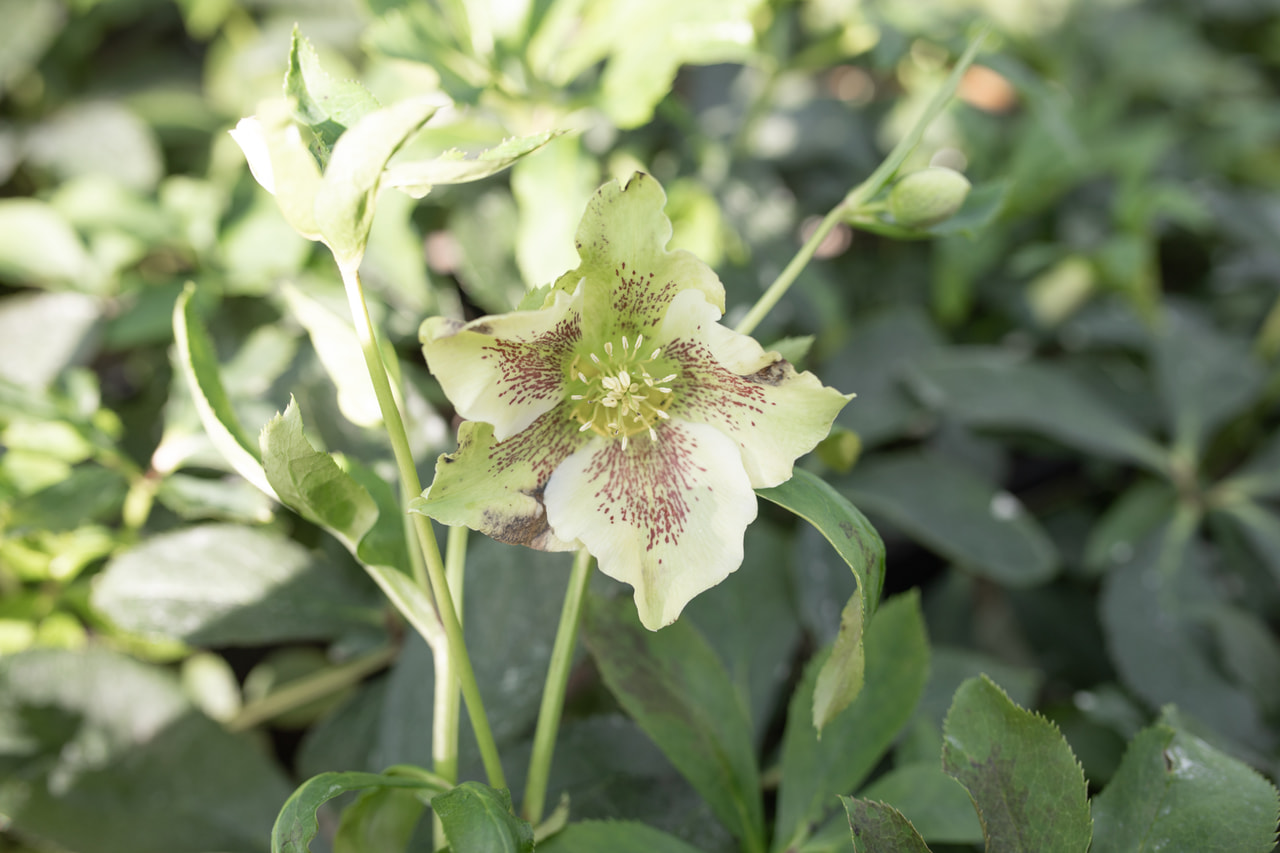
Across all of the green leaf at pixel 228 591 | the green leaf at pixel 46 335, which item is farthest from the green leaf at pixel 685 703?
the green leaf at pixel 46 335

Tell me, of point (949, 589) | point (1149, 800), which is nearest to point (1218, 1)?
point (949, 589)

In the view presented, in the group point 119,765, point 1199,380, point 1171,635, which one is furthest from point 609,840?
point 1199,380

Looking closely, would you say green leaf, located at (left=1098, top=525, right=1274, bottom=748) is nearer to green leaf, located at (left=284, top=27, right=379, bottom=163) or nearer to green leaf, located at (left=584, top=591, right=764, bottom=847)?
green leaf, located at (left=584, top=591, right=764, bottom=847)

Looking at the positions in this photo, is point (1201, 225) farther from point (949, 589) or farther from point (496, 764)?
point (496, 764)

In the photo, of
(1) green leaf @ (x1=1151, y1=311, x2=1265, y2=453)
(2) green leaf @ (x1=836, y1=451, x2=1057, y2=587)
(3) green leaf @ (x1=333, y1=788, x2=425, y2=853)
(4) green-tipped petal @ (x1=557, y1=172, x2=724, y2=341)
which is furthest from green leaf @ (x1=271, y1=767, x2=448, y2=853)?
(1) green leaf @ (x1=1151, y1=311, x2=1265, y2=453)

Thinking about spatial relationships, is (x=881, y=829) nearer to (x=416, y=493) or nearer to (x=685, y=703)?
(x=685, y=703)

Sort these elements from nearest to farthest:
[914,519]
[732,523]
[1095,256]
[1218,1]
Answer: [732,523] → [914,519] → [1095,256] → [1218,1]

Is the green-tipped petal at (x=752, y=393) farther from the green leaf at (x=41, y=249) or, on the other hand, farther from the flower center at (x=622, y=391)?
the green leaf at (x=41, y=249)
